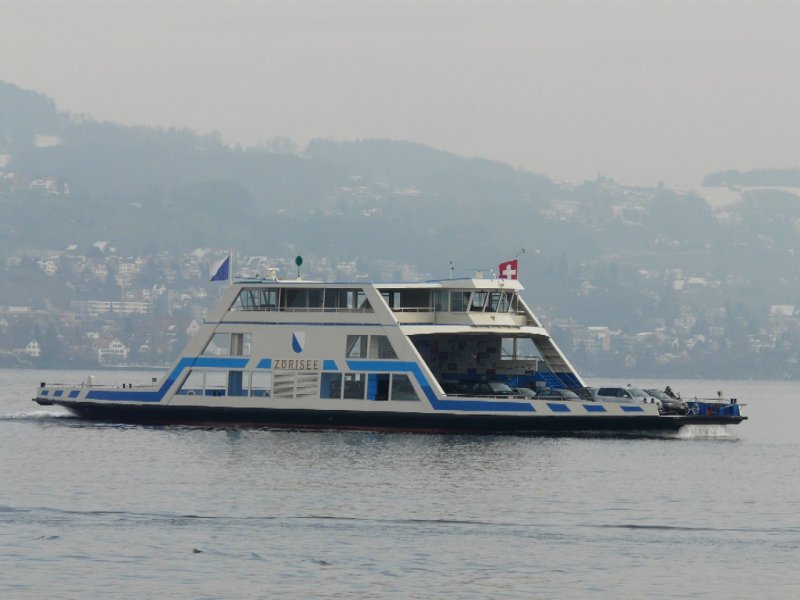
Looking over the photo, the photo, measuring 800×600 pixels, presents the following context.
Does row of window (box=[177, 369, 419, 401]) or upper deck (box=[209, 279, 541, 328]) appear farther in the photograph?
upper deck (box=[209, 279, 541, 328])

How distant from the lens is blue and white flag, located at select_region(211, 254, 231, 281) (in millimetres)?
72000

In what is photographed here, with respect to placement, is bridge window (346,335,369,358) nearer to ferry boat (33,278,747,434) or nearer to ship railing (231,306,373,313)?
ferry boat (33,278,747,434)

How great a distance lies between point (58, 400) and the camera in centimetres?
7312

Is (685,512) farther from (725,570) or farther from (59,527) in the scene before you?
(59,527)

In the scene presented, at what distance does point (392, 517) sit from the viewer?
45.3 meters

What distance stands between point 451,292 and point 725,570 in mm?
31978

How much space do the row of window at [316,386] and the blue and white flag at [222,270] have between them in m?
4.30

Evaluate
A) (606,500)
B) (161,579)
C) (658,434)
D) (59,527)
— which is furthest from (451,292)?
(161,579)

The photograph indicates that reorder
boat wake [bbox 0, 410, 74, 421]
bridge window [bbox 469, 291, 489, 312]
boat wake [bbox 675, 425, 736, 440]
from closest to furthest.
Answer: boat wake [bbox 675, 425, 736, 440] → bridge window [bbox 469, 291, 489, 312] → boat wake [bbox 0, 410, 74, 421]

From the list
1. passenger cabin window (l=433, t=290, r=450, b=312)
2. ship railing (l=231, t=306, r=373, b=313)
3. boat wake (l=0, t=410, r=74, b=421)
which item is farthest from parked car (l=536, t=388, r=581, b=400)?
boat wake (l=0, t=410, r=74, b=421)

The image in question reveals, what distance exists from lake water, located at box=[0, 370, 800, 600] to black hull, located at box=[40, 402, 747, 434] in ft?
1.71

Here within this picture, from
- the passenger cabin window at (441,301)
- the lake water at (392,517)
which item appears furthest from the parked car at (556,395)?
the passenger cabin window at (441,301)

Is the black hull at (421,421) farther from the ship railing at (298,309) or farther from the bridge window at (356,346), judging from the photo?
the ship railing at (298,309)

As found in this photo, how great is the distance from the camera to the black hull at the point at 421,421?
6606cm
